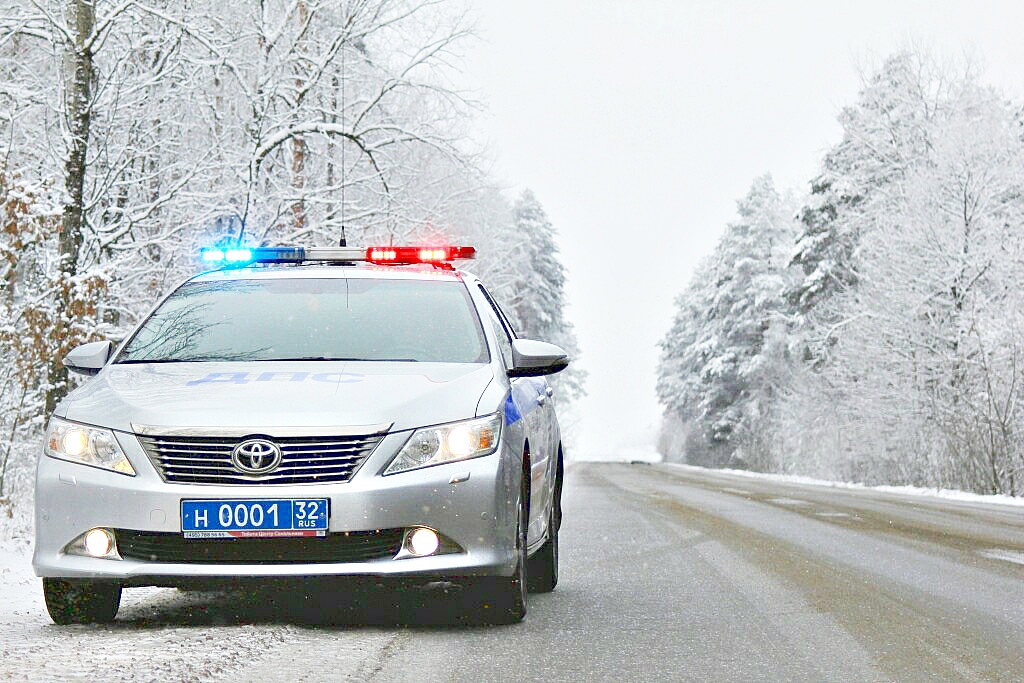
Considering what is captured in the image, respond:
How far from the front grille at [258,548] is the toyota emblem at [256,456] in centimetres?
30

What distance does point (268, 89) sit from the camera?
1748cm

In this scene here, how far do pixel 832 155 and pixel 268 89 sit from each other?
33255mm

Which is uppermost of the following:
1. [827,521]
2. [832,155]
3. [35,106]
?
[832,155]

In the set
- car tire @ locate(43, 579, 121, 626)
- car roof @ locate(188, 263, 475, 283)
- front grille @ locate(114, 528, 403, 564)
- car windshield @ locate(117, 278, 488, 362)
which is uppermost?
car roof @ locate(188, 263, 475, 283)

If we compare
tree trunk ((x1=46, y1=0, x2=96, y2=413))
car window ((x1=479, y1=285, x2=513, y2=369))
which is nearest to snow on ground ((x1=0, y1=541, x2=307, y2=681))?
car window ((x1=479, y1=285, x2=513, y2=369))

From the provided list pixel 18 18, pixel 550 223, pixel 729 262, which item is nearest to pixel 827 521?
pixel 18 18

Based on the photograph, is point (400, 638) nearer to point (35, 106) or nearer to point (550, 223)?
point (35, 106)

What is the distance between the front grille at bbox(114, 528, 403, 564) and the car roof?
2.04 meters

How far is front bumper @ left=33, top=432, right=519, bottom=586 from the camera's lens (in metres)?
5.19

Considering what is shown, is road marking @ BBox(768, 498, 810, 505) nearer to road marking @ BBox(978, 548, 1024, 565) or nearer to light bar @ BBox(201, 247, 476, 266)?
road marking @ BBox(978, 548, 1024, 565)

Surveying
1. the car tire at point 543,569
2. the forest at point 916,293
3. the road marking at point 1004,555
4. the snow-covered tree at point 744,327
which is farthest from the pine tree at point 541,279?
the car tire at point 543,569

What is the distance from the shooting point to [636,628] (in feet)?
19.5

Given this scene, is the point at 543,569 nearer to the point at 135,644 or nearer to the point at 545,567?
the point at 545,567

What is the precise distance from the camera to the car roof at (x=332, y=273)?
6965 mm
